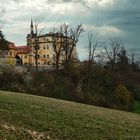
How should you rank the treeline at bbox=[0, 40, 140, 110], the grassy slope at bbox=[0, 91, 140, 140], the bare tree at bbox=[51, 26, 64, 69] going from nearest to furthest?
the grassy slope at bbox=[0, 91, 140, 140]
the treeline at bbox=[0, 40, 140, 110]
the bare tree at bbox=[51, 26, 64, 69]

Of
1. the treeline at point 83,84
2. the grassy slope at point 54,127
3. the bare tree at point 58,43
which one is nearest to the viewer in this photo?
the grassy slope at point 54,127

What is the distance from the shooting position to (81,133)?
2264 cm

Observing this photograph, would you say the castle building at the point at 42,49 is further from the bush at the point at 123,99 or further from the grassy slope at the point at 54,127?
the grassy slope at the point at 54,127

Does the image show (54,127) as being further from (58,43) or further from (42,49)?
(42,49)

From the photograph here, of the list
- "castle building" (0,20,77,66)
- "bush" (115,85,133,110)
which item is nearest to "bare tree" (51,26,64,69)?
"castle building" (0,20,77,66)

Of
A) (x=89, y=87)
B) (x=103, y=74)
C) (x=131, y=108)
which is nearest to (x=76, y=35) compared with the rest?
(x=103, y=74)

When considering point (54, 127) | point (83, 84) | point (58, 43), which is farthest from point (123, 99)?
point (54, 127)

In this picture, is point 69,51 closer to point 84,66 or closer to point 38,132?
point 84,66

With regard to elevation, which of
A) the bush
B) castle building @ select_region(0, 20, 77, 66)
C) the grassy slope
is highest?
castle building @ select_region(0, 20, 77, 66)

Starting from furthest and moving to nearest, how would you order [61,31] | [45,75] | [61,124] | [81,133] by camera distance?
[61,31] → [45,75] → [61,124] → [81,133]

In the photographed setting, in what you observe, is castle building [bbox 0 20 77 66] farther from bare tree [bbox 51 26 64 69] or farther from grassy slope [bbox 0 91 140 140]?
grassy slope [bbox 0 91 140 140]

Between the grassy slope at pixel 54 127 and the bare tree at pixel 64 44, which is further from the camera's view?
the bare tree at pixel 64 44

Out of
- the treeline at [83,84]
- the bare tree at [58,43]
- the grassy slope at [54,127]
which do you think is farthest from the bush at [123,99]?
the grassy slope at [54,127]

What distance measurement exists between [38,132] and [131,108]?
79.3 metres
